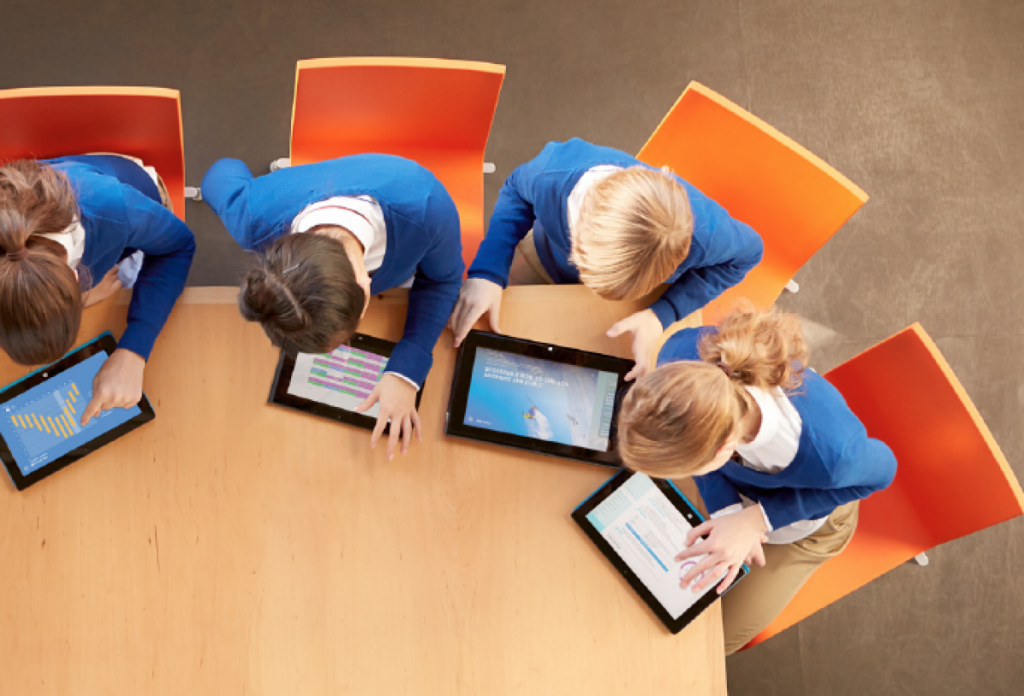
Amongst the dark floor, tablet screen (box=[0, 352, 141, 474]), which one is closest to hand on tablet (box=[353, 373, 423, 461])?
tablet screen (box=[0, 352, 141, 474])

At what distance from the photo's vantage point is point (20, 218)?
0.97 metres

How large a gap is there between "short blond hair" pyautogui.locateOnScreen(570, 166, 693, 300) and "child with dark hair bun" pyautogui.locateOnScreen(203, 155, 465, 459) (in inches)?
10.6

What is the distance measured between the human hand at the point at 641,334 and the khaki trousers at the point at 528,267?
0.37 m

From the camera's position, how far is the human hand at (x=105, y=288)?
4.11 feet

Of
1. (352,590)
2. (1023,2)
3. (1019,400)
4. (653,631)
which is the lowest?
(352,590)

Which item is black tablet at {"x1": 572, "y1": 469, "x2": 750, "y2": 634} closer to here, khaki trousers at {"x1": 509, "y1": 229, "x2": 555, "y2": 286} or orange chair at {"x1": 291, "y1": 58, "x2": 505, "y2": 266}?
khaki trousers at {"x1": 509, "y1": 229, "x2": 555, "y2": 286}

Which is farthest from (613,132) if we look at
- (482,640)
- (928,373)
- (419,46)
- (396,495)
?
(482,640)

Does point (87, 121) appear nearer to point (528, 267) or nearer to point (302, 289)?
point (302, 289)

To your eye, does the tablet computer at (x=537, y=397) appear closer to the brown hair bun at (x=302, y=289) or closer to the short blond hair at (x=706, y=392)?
the short blond hair at (x=706, y=392)

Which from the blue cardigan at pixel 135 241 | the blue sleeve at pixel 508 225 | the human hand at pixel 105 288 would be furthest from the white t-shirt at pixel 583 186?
the human hand at pixel 105 288

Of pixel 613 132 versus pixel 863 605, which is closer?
pixel 863 605

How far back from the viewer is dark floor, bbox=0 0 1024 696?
2088mm

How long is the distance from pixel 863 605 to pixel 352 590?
1.62 m

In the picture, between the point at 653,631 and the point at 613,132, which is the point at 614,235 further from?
the point at 613,132
